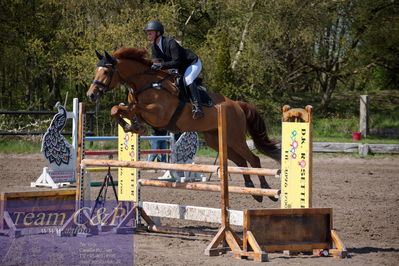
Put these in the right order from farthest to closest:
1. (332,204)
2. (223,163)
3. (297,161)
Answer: (332,204) → (297,161) → (223,163)

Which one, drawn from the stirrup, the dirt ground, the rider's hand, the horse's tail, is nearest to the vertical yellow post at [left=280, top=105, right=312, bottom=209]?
the dirt ground

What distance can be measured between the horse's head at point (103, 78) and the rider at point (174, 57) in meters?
0.45

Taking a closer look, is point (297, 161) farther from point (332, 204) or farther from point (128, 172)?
point (332, 204)

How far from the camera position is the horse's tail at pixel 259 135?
22.7 ft

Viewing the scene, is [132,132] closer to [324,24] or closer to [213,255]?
[213,255]

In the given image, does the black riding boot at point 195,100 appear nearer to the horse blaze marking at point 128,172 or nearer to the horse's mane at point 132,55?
the horse's mane at point 132,55

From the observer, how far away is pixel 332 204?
7641 millimetres

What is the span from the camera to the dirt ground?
15.1 feet

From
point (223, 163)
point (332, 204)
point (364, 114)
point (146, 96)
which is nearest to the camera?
point (223, 163)

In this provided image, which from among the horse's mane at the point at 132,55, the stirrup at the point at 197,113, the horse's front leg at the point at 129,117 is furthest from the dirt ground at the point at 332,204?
the horse's mane at the point at 132,55

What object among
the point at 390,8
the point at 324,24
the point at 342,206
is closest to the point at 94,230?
the point at 342,206

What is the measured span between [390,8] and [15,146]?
14213 mm

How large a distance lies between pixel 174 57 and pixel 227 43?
12109 millimetres

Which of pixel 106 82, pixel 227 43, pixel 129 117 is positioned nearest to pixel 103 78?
pixel 106 82
